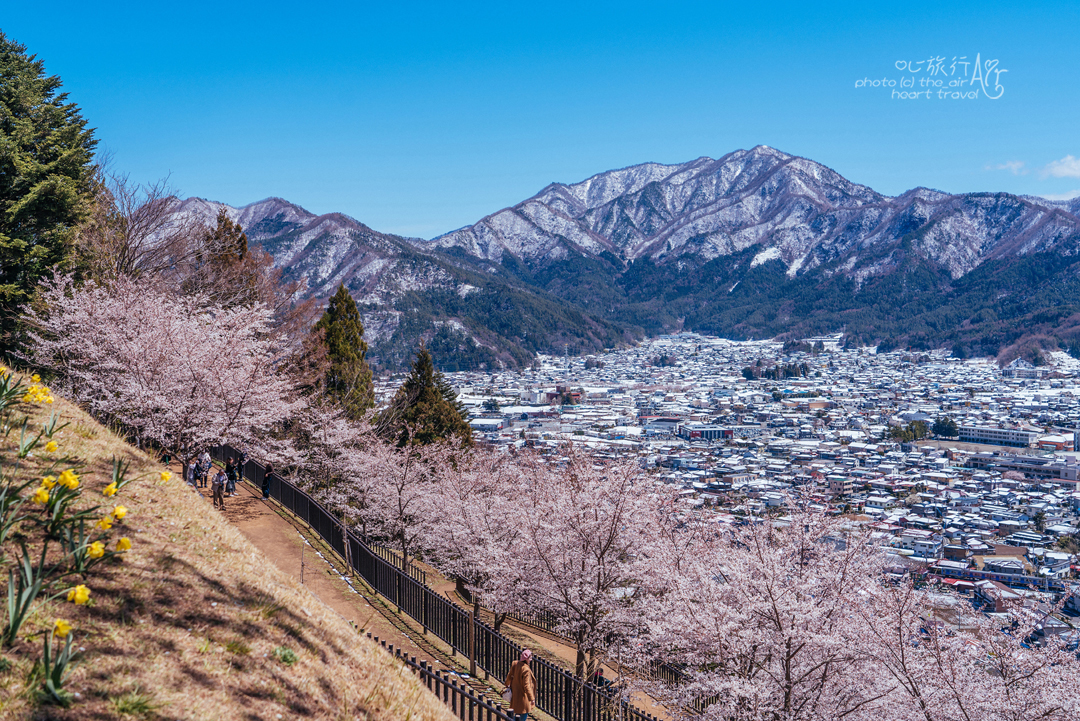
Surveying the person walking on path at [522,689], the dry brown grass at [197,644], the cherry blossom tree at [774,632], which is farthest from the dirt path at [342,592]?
the dry brown grass at [197,644]

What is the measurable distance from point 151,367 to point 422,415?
1598cm

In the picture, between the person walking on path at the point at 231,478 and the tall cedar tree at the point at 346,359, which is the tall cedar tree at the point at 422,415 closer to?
the tall cedar tree at the point at 346,359

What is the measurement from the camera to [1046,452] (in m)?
72.3

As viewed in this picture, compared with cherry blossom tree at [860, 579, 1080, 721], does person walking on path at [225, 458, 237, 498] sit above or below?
above

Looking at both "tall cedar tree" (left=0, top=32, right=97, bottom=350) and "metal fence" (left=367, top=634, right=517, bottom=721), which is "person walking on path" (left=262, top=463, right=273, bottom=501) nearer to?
"tall cedar tree" (left=0, top=32, right=97, bottom=350)

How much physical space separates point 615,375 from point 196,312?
473 feet

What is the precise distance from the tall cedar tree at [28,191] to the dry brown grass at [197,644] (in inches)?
544

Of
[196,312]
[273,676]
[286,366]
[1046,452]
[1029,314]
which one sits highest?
[1029,314]

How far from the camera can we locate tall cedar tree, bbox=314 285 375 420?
2683cm

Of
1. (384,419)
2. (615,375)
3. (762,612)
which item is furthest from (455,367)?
(762,612)

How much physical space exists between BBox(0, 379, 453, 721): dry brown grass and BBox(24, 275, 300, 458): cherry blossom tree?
22.2 ft

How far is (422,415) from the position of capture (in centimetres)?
2986

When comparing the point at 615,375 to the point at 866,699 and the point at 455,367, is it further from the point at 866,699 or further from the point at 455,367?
the point at 866,699

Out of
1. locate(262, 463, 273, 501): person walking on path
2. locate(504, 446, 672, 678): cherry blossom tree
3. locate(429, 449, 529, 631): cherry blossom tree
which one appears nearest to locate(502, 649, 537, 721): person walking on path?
locate(504, 446, 672, 678): cherry blossom tree
